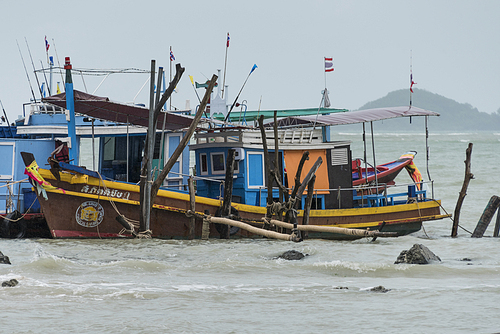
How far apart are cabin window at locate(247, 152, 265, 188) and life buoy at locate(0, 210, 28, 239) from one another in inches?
249

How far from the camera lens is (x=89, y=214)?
47.5 ft

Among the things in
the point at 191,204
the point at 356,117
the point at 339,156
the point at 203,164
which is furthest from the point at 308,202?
the point at 356,117

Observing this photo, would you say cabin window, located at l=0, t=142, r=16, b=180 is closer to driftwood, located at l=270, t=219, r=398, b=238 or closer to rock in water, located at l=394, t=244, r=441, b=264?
driftwood, located at l=270, t=219, r=398, b=238

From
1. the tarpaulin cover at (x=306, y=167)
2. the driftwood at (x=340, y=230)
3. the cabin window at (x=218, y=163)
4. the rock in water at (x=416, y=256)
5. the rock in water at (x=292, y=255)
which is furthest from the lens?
the tarpaulin cover at (x=306, y=167)

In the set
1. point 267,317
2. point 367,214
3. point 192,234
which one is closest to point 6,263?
point 192,234

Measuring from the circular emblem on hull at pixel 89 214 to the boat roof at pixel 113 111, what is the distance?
248 cm

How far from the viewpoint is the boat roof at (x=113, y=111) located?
14.5 meters

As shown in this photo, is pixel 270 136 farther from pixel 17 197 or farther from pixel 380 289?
pixel 380 289

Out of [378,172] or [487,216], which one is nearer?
[487,216]

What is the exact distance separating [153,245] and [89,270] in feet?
10.5

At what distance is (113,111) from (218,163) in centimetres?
331

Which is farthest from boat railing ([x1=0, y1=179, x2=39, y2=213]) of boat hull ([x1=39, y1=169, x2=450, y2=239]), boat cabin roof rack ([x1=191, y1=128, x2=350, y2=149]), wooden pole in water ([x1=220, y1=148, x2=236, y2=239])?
wooden pole in water ([x1=220, y1=148, x2=236, y2=239])

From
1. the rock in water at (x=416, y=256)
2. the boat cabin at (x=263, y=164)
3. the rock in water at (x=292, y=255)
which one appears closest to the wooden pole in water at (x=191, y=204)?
the boat cabin at (x=263, y=164)

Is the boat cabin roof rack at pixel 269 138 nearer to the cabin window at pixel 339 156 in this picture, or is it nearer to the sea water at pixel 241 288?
the cabin window at pixel 339 156
